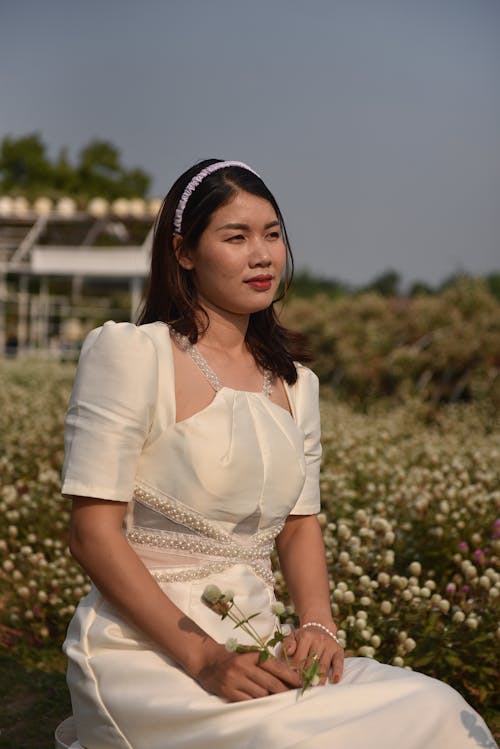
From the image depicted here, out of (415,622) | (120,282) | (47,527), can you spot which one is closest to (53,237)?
(120,282)

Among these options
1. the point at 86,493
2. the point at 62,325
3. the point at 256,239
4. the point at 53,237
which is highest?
the point at 256,239

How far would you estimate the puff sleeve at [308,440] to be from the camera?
2594mm

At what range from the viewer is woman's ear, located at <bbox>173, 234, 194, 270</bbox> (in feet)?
8.26

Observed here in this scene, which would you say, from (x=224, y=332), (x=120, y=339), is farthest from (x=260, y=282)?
(x=120, y=339)

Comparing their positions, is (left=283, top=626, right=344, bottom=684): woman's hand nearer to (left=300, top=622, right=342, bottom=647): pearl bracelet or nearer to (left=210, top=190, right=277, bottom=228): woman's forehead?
(left=300, top=622, right=342, bottom=647): pearl bracelet

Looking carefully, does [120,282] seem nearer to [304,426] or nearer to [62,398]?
[62,398]

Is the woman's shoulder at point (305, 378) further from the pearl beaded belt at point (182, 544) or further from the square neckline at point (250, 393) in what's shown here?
the pearl beaded belt at point (182, 544)

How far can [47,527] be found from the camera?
5551mm

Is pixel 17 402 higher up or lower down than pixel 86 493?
lower down

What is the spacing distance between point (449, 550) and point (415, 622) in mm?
883

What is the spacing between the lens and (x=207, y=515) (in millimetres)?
2279

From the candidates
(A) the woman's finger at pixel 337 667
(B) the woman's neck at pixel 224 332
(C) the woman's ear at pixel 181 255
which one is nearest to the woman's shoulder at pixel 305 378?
(B) the woman's neck at pixel 224 332

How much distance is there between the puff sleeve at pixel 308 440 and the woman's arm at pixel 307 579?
0.14 ft

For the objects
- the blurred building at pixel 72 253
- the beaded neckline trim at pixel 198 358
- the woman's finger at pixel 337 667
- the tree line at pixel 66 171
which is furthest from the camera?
the tree line at pixel 66 171
